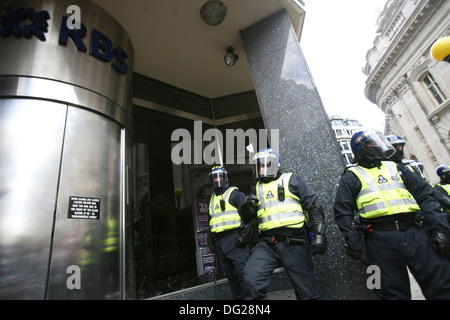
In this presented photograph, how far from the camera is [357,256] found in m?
2.29

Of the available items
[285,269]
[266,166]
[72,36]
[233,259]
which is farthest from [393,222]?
[72,36]

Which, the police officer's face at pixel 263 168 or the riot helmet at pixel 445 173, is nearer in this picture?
the police officer's face at pixel 263 168

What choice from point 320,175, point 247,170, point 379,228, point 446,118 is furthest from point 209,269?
point 446,118

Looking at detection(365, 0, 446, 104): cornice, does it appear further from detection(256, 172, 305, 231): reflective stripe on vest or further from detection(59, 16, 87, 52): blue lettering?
detection(59, 16, 87, 52): blue lettering

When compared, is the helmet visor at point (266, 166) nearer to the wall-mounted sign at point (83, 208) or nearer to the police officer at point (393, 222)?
the police officer at point (393, 222)

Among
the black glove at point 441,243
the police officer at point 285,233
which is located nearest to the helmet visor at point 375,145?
the police officer at point 285,233

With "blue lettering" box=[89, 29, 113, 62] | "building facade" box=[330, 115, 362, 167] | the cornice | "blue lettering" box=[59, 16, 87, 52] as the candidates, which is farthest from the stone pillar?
"building facade" box=[330, 115, 362, 167]

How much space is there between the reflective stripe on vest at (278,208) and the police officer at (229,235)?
84 centimetres

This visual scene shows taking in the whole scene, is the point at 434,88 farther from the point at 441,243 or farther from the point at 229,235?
the point at 229,235

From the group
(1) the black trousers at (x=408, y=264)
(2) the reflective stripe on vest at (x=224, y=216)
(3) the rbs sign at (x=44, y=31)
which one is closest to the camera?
(1) the black trousers at (x=408, y=264)

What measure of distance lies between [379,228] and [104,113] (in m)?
3.67

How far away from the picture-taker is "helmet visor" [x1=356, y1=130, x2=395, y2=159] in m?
2.52

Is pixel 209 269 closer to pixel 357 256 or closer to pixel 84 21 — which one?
pixel 357 256

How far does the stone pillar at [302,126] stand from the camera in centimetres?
282
